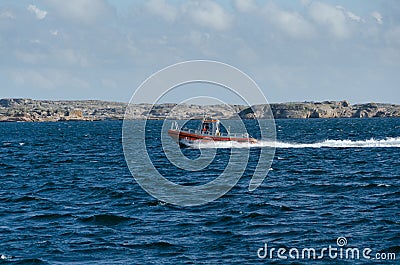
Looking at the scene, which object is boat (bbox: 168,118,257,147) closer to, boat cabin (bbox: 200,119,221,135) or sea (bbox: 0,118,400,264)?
boat cabin (bbox: 200,119,221,135)

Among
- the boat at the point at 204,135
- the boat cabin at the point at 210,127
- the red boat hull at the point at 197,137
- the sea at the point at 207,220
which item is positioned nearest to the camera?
the sea at the point at 207,220

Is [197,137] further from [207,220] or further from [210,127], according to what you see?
[207,220]

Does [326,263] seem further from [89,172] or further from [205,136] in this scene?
[205,136]

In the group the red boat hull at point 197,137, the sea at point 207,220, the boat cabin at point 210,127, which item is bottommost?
the sea at point 207,220

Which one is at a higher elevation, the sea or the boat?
the boat

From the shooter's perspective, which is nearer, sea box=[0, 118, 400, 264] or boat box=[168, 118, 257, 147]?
sea box=[0, 118, 400, 264]

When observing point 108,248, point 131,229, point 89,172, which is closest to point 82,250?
point 108,248

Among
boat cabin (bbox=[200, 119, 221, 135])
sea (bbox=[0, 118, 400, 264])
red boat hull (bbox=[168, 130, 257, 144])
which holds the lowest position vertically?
sea (bbox=[0, 118, 400, 264])

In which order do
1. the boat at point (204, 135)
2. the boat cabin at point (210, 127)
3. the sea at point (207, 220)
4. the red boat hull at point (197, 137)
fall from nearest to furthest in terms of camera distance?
the sea at point (207, 220)
the red boat hull at point (197, 137)
the boat at point (204, 135)
the boat cabin at point (210, 127)

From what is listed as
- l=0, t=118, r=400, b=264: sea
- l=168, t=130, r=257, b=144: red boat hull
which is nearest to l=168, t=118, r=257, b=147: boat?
l=168, t=130, r=257, b=144: red boat hull

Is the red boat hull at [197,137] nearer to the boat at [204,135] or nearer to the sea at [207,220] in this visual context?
the boat at [204,135]

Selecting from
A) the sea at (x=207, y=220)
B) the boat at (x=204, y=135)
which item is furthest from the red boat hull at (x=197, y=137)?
the sea at (x=207, y=220)

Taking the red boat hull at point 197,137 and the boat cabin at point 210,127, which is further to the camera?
the boat cabin at point 210,127

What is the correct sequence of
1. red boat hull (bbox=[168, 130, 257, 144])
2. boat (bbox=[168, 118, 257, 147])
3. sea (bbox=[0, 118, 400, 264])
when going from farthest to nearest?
boat (bbox=[168, 118, 257, 147]) → red boat hull (bbox=[168, 130, 257, 144]) → sea (bbox=[0, 118, 400, 264])
